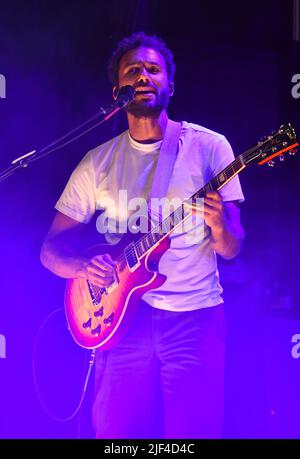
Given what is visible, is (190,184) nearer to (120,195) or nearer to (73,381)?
(120,195)

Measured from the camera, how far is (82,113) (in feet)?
9.41

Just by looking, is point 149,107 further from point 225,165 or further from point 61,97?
point 61,97

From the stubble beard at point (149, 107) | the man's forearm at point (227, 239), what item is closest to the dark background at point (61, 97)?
the stubble beard at point (149, 107)

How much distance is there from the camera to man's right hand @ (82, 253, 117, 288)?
7.64ft

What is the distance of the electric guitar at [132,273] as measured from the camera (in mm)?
2080

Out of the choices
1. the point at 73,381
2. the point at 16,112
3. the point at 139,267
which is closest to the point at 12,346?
the point at 73,381

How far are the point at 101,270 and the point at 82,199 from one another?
Answer: 1.27 ft

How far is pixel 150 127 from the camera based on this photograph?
8.14 feet

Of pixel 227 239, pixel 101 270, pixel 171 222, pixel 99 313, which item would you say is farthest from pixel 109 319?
pixel 227 239

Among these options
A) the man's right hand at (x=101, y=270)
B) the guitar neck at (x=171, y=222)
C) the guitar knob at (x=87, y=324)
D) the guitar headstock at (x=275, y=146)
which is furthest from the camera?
the guitar knob at (x=87, y=324)

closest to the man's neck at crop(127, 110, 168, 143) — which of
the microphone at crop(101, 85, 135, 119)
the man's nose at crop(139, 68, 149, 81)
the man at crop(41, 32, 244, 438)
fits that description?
the man at crop(41, 32, 244, 438)

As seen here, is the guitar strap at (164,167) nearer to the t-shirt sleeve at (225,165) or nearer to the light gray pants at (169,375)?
the t-shirt sleeve at (225,165)

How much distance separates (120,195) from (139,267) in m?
0.36

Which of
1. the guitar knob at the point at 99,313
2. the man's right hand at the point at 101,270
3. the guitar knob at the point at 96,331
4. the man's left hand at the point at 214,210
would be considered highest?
the man's left hand at the point at 214,210
